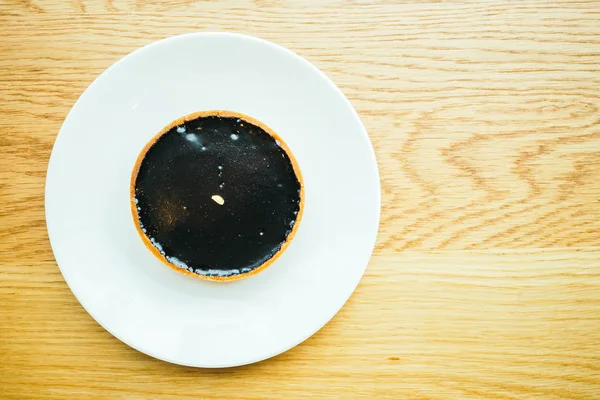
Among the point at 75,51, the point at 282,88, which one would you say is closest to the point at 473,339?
the point at 282,88

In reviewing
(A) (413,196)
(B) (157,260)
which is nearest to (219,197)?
(B) (157,260)

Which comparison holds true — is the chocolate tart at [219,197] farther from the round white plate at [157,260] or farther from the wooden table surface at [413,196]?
the wooden table surface at [413,196]

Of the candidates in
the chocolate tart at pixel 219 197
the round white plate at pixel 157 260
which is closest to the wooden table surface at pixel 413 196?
the round white plate at pixel 157 260

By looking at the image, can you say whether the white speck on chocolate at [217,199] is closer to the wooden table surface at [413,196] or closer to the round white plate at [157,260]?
the round white plate at [157,260]

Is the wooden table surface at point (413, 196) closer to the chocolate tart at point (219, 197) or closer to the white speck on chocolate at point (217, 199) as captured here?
the chocolate tart at point (219, 197)

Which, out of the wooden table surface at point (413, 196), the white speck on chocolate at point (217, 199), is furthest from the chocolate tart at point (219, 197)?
the wooden table surface at point (413, 196)

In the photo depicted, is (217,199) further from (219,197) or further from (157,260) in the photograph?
(157,260)
